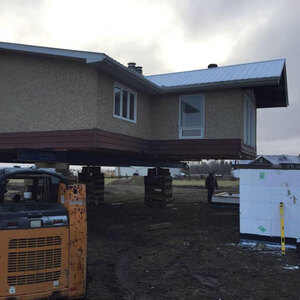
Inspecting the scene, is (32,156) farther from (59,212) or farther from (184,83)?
(59,212)

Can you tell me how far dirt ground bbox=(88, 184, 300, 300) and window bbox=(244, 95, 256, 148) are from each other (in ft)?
14.6

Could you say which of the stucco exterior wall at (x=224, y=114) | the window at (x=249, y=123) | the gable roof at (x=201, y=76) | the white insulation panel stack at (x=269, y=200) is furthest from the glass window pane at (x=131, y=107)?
the white insulation panel stack at (x=269, y=200)

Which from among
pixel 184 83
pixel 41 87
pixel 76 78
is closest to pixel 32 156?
pixel 41 87

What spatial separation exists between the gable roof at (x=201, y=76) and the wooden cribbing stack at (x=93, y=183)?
22.9 ft

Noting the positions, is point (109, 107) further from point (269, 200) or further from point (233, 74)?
point (269, 200)

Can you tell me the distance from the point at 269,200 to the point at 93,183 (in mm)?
12827

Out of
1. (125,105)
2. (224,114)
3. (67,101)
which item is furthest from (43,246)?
(224,114)

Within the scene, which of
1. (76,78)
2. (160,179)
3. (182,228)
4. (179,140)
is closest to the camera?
(76,78)

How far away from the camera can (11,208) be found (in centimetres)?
500

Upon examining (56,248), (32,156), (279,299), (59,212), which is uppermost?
(32,156)

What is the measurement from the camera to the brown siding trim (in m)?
11.5

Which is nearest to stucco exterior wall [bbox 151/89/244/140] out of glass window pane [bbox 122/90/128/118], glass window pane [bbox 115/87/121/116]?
glass window pane [bbox 122/90/128/118]

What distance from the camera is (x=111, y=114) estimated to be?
12250mm

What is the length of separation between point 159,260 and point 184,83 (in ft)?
27.7
